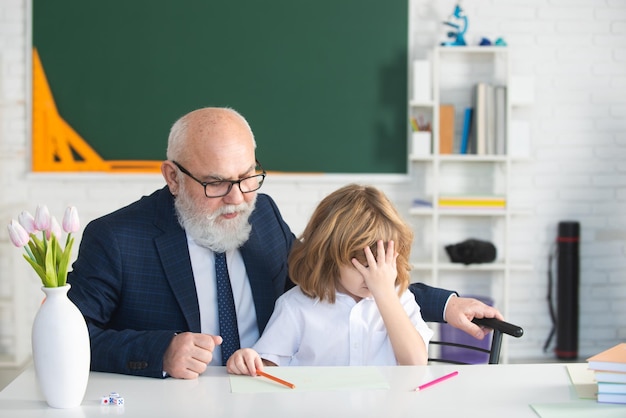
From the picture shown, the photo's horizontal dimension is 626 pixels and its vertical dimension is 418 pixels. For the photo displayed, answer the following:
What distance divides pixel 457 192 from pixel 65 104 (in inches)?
91.3

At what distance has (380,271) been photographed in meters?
2.05

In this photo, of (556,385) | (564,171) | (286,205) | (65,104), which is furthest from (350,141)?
(556,385)

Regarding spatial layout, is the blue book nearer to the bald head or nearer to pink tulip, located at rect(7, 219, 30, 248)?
the bald head

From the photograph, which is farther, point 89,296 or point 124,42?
point 124,42

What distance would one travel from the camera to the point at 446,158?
4.77 metres

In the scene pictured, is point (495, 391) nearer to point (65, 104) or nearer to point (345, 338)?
point (345, 338)

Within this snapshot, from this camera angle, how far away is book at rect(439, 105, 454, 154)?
4844mm

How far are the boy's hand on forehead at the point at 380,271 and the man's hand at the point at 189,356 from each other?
0.40 meters

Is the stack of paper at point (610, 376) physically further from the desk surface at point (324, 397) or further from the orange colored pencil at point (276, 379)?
the orange colored pencil at point (276, 379)

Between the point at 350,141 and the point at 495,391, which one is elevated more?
the point at 350,141

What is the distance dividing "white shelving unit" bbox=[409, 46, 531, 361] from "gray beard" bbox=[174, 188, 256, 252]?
8.21 ft

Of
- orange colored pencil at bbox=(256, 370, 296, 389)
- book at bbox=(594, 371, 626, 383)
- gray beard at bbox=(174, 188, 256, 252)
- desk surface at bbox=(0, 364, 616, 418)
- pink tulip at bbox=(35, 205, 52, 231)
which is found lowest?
desk surface at bbox=(0, 364, 616, 418)

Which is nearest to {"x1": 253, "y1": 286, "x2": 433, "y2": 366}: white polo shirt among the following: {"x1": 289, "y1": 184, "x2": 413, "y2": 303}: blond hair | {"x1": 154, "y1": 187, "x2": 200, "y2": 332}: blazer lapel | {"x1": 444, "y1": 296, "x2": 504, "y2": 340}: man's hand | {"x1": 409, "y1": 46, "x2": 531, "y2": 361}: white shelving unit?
{"x1": 289, "y1": 184, "x2": 413, "y2": 303}: blond hair

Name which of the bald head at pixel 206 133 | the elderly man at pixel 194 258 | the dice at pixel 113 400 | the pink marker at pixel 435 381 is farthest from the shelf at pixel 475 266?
the dice at pixel 113 400
